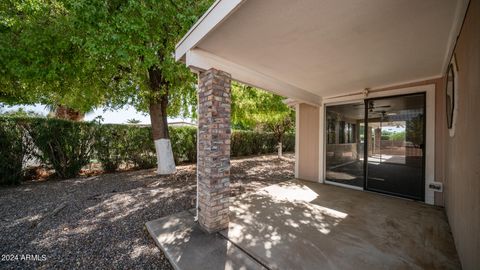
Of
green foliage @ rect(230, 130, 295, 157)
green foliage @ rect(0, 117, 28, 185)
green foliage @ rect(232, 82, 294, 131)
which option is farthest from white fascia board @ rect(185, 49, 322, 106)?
green foliage @ rect(230, 130, 295, 157)

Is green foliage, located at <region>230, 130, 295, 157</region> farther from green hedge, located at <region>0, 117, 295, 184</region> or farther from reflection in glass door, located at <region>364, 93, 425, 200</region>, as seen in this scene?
reflection in glass door, located at <region>364, 93, 425, 200</region>

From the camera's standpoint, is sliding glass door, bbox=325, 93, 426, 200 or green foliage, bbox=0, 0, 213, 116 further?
sliding glass door, bbox=325, 93, 426, 200

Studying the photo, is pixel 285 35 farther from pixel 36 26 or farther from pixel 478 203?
pixel 36 26

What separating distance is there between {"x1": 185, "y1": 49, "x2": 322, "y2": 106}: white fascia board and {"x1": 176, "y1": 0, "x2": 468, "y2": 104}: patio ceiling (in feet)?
0.05

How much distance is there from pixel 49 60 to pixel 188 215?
4883 mm

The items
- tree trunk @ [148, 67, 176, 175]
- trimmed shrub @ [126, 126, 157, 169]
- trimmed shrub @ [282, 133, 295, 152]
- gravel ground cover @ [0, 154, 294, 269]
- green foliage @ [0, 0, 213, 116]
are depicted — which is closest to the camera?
gravel ground cover @ [0, 154, 294, 269]

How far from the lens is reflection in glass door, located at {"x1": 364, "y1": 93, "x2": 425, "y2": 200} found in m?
4.20

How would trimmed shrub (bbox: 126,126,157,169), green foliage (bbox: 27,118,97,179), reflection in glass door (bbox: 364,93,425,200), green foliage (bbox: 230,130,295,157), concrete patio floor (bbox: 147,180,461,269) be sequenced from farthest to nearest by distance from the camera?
green foliage (bbox: 230,130,295,157) → trimmed shrub (bbox: 126,126,157,169) → green foliage (bbox: 27,118,97,179) → reflection in glass door (bbox: 364,93,425,200) → concrete patio floor (bbox: 147,180,461,269)

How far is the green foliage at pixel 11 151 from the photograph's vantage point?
4.75m

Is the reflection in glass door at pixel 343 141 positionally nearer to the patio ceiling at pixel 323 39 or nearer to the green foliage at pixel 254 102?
the patio ceiling at pixel 323 39

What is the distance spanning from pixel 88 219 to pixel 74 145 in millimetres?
3787

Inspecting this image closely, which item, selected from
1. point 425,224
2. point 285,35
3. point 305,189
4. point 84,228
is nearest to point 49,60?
point 84,228

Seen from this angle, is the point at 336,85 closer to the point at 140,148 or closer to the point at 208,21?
the point at 208,21

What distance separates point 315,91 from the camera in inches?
197
